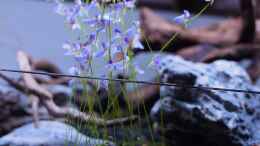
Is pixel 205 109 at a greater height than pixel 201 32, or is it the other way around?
pixel 201 32

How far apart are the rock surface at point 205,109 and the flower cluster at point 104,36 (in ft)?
1.56

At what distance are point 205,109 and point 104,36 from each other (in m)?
0.64

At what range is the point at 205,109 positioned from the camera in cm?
189

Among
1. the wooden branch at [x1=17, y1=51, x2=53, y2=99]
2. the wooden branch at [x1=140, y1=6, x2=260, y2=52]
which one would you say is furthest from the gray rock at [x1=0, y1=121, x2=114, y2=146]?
the wooden branch at [x1=140, y1=6, x2=260, y2=52]

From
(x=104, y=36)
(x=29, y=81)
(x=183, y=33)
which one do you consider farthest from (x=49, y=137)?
(x=183, y=33)

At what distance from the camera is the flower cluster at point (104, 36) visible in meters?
1.46

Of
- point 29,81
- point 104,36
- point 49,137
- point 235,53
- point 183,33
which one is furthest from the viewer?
point 183,33

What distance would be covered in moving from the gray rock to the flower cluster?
26cm

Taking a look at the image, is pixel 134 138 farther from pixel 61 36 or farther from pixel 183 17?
pixel 61 36

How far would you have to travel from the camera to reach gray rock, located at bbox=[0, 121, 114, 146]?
152cm

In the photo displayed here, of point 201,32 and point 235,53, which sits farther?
point 201,32

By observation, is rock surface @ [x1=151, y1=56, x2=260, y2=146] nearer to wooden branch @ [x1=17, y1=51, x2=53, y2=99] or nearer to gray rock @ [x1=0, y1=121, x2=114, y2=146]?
gray rock @ [x1=0, y1=121, x2=114, y2=146]

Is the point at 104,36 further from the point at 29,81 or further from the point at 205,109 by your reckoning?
the point at 29,81

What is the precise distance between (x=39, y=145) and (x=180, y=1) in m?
2.61
